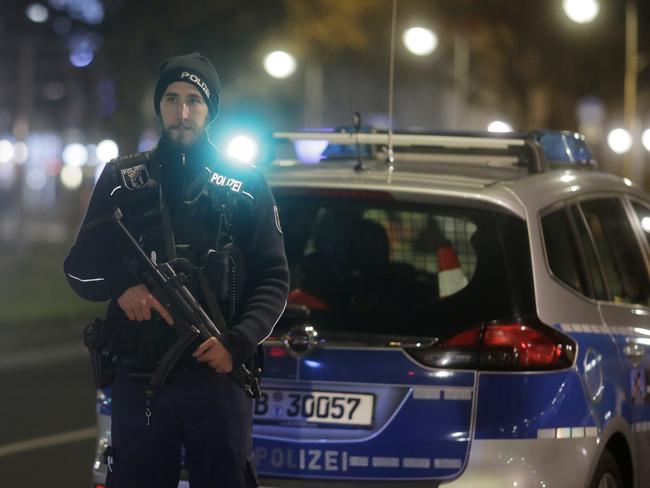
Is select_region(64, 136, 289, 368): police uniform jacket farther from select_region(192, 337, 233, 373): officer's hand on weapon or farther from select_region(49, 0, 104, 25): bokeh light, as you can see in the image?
select_region(49, 0, 104, 25): bokeh light

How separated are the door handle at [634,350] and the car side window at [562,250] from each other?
1.04 feet

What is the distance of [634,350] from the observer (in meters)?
5.80

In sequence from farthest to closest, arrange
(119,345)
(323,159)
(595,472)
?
(323,159)
(595,472)
(119,345)

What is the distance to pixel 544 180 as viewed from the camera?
5.69 m

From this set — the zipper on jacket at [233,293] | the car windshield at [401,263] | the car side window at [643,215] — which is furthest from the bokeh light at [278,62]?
the zipper on jacket at [233,293]

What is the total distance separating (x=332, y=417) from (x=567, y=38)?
38.7 meters

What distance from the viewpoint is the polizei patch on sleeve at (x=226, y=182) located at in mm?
4414

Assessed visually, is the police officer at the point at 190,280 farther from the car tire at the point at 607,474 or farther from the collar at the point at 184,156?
the car tire at the point at 607,474

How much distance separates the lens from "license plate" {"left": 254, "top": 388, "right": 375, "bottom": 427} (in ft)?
16.6

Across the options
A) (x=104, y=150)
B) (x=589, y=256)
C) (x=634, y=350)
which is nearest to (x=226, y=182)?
(x=589, y=256)

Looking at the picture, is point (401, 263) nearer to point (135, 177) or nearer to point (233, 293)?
point (233, 293)

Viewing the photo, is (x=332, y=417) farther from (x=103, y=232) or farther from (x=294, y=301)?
(x=103, y=232)

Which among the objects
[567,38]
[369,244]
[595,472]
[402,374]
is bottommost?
[595,472]

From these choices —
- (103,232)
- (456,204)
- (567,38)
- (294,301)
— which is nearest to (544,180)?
(456,204)
